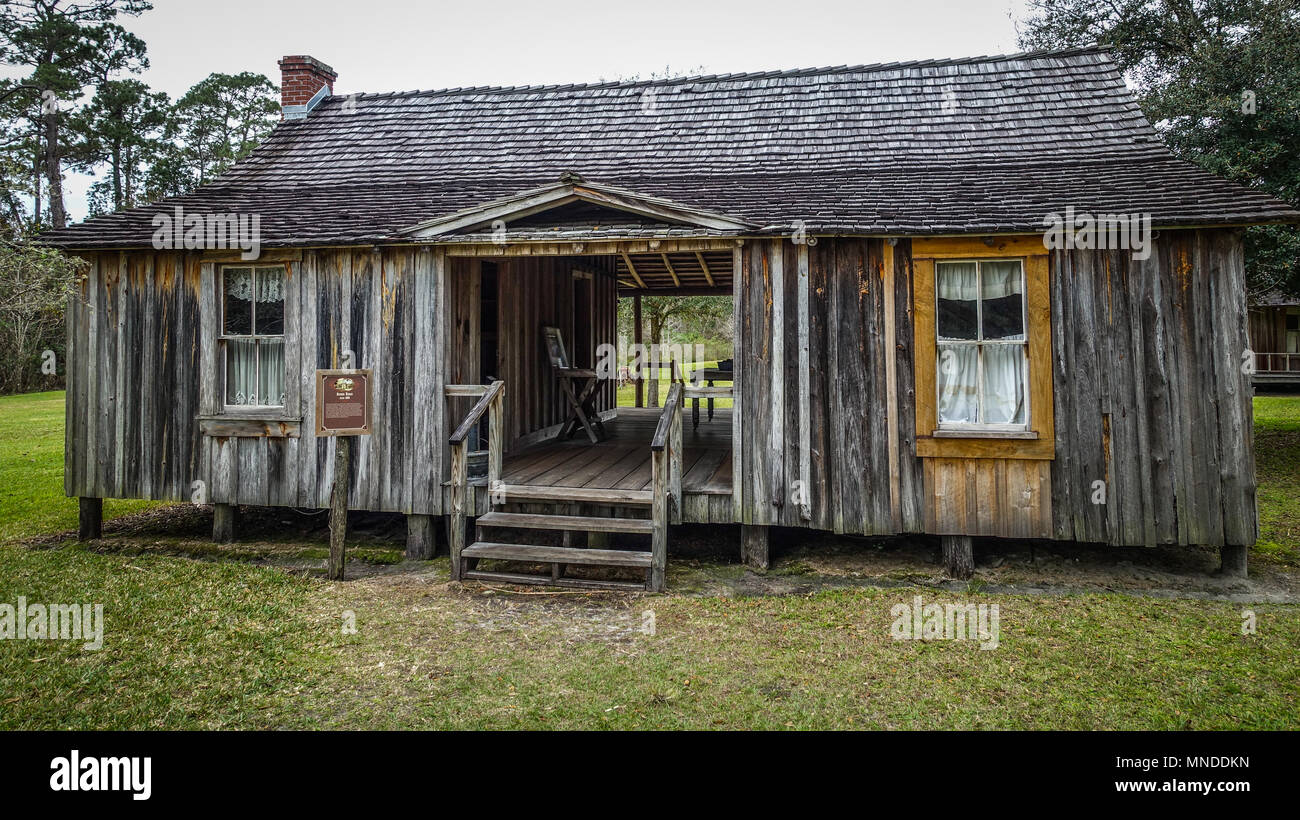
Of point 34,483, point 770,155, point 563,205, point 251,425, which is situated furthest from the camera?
point 34,483

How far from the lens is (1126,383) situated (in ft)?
21.0

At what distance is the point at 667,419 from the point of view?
666 centimetres

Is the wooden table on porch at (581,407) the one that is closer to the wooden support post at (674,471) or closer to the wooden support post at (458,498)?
the wooden support post at (674,471)

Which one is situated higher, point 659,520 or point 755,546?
point 659,520

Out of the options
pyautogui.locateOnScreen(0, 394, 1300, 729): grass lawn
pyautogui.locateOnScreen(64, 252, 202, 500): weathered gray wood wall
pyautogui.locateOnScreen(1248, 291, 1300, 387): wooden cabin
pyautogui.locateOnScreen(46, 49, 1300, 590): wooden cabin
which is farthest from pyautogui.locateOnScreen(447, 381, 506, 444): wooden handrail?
pyautogui.locateOnScreen(1248, 291, 1300, 387): wooden cabin

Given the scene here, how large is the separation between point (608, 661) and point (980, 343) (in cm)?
430

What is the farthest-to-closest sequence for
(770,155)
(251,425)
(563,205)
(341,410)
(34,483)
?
(34,483) < (770,155) < (251,425) < (563,205) < (341,410)

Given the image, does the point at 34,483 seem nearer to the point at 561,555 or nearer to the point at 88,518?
the point at 88,518

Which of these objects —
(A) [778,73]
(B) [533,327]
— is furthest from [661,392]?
(A) [778,73]

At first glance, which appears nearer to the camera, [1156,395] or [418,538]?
[1156,395]

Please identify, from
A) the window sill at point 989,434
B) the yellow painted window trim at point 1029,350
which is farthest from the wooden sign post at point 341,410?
the window sill at point 989,434

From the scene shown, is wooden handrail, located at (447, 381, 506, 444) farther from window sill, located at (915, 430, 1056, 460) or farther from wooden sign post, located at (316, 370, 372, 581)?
window sill, located at (915, 430, 1056, 460)

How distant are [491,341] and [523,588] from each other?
376 cm
